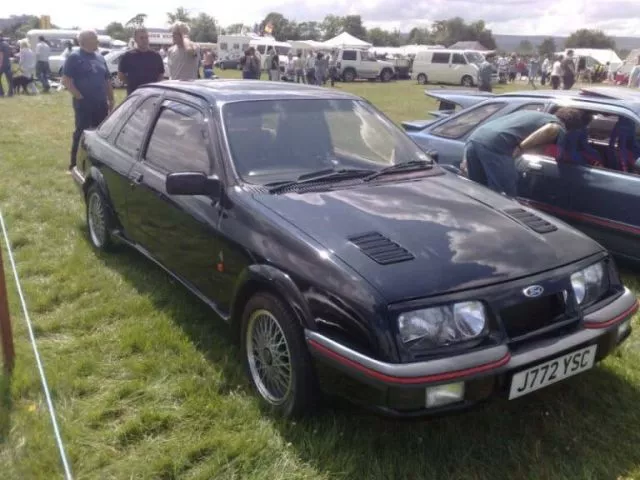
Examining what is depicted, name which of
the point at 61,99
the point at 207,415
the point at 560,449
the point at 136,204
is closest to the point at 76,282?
the point at 136,204

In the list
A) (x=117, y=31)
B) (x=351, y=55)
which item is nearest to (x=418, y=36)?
(x=117, y=31)

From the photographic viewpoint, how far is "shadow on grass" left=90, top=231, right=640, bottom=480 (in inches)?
103

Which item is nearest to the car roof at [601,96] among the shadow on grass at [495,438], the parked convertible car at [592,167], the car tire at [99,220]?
the parked convertible car at [592,167]

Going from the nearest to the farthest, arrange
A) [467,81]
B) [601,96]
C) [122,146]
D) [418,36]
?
[122,146] → [601,96] → [467,81] → [418,36]

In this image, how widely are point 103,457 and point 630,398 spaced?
2.54 meters

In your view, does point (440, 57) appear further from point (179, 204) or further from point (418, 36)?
point (418, 36)

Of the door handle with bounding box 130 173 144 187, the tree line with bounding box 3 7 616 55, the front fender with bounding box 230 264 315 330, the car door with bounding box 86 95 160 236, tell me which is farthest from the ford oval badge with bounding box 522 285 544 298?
the tree line with bounding box 3 7 616 55

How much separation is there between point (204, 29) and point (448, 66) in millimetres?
73502

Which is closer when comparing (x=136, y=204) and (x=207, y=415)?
(x=207, y=415)

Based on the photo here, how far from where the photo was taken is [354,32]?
99312 millimetres

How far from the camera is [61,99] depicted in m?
17.7

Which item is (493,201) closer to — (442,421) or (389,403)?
(442,421)

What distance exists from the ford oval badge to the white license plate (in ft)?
0.92

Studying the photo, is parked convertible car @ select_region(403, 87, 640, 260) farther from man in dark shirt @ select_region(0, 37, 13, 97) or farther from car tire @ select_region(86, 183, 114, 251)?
man in dark shirt @ select_region(0, 37, 13, 97)
